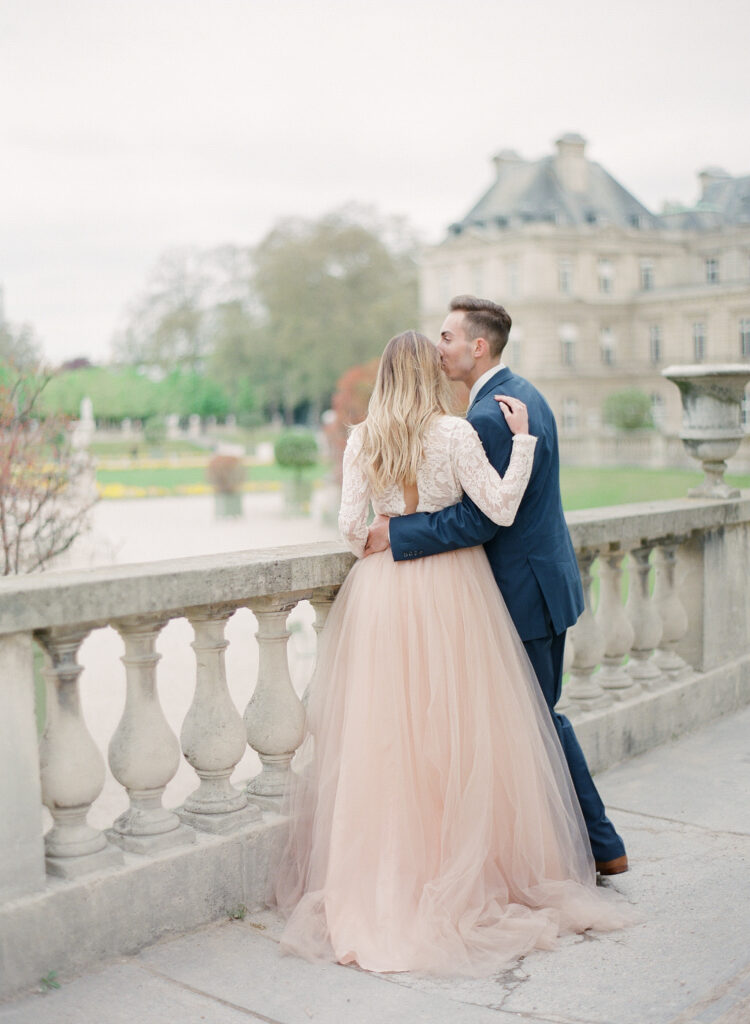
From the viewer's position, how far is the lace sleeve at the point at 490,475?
3383mm

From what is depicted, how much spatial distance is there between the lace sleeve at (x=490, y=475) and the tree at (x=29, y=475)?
21.7 feet

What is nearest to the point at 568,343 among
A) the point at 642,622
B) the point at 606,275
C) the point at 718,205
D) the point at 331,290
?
the point at 606,275

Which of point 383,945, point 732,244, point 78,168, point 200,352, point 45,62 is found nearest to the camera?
point 383,945

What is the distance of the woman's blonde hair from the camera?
3.40 meters

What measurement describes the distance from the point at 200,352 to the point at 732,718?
79.8 meters

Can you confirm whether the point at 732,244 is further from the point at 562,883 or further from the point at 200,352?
the point at 562,883

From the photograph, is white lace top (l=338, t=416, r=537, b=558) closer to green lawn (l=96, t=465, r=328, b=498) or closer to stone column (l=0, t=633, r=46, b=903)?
A: stone column (l=0, t=633, r=46, b=903)

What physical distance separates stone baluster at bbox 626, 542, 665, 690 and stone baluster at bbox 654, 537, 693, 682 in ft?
0.52

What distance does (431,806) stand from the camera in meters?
3.39

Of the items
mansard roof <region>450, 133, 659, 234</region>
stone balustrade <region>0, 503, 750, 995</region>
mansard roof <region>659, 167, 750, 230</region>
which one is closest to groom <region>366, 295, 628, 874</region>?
stone balustrade <region>0, 503, 750, 995</region>

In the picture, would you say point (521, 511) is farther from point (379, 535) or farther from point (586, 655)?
point (586, 655)

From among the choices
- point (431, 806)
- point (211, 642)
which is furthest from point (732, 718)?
point (211, 642)

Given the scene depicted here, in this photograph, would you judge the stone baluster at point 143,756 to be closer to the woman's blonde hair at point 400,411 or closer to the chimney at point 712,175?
the woman's blonde hair at point 400,411

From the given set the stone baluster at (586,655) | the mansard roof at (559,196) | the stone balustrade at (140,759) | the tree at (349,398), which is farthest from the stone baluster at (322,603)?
the mansard roof at (559,196)
